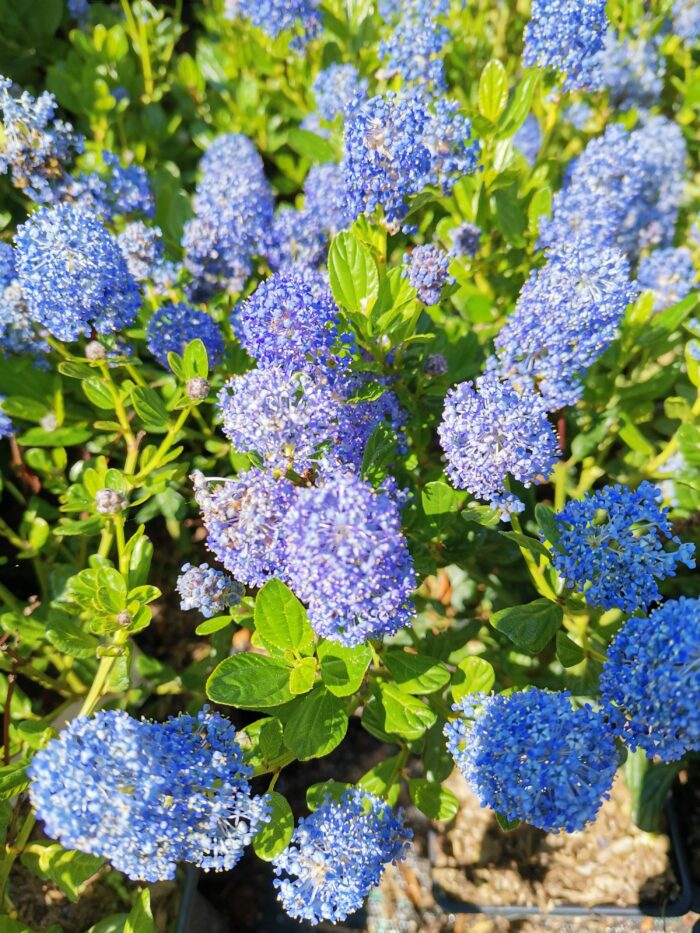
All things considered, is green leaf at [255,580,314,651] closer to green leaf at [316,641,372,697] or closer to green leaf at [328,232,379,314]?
green leaf at [316,641,372,697]

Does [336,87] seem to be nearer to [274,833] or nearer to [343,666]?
[343,666]

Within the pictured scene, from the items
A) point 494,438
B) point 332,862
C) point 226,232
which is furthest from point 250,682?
point 226,232

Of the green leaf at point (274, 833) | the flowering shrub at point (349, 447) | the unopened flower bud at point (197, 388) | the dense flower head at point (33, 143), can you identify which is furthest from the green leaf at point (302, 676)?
the dense flower head at point (33, 143)

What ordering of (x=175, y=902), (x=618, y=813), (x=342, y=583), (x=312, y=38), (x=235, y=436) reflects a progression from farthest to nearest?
(x=312, y=38), (x=618, y=813), (x=175, y=902), (x=235, y=436), (x=342, y=583)

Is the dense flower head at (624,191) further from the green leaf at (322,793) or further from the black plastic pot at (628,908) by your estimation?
the black plastic pot at (628,908)

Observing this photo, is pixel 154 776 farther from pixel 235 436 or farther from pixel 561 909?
pixel 561 909

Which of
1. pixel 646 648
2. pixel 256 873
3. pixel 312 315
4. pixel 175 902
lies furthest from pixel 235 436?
pixel 256 873
